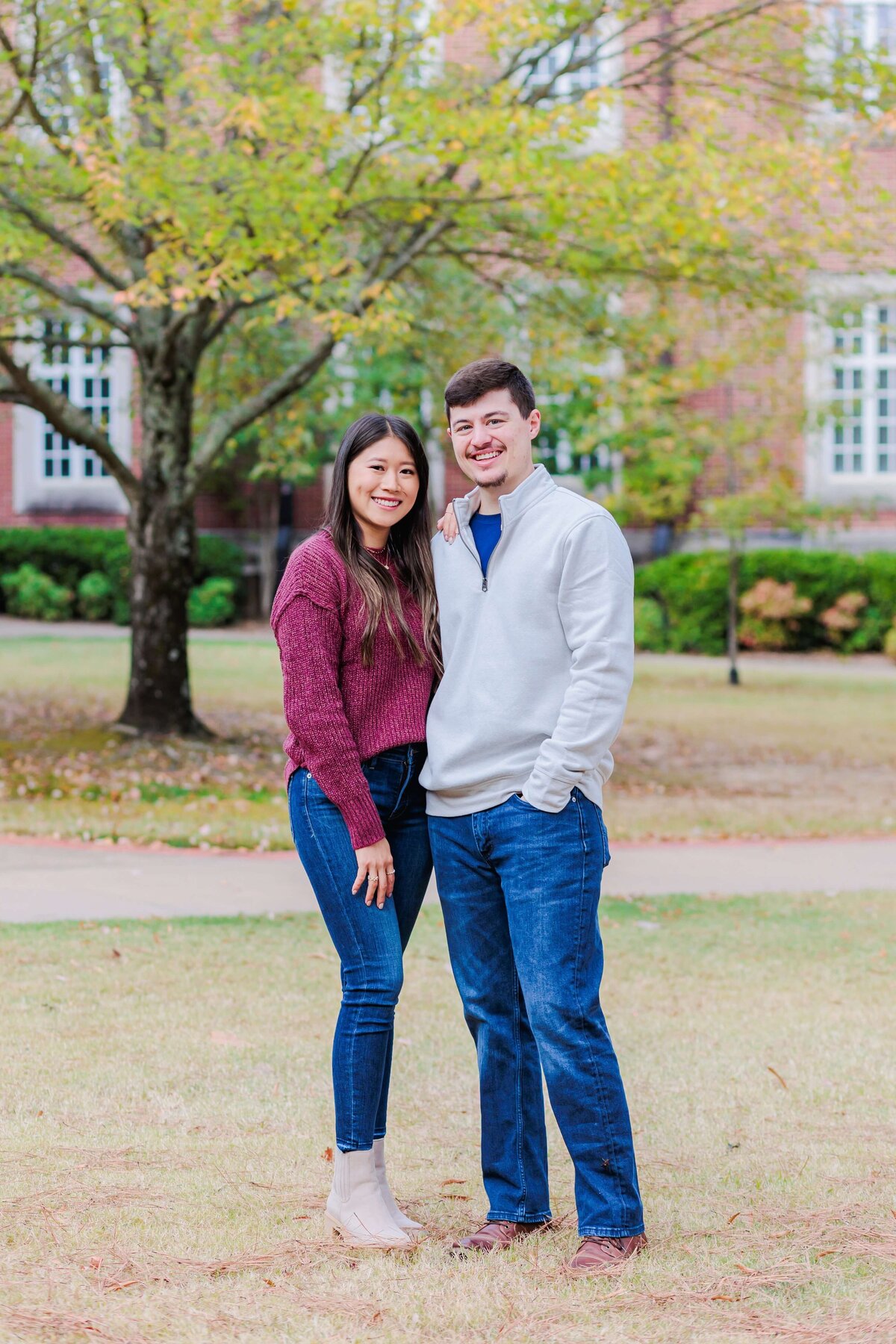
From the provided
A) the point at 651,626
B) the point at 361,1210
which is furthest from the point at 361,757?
the point at 651,626

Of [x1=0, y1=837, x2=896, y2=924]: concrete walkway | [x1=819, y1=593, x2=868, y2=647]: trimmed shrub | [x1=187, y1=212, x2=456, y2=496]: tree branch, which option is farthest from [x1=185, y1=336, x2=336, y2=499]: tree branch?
[x1=819, y1=593, x2=868, y2=647]: trimmed shrub

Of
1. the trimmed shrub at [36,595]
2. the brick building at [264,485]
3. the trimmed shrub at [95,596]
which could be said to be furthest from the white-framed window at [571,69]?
the trimmed shrub at [36,595]

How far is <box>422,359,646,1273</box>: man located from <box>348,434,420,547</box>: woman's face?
0.48 feet

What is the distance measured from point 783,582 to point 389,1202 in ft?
A: 67.8

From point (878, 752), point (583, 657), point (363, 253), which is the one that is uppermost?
point (363, 253)

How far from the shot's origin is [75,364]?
2541cm

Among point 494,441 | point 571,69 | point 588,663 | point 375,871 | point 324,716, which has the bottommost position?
point 375,871

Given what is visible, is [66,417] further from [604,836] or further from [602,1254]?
[602,1254]

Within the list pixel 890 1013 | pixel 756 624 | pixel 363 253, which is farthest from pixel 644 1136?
pixel 756 624

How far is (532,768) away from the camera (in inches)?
130

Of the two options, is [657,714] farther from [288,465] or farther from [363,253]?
[363,253]

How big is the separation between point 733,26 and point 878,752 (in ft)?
22.1

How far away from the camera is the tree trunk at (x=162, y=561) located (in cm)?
1251

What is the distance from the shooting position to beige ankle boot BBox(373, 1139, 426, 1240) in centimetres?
354
